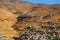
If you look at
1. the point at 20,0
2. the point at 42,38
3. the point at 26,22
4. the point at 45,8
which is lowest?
the point at 42,38

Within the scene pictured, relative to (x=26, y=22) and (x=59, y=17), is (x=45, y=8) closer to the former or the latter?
(x=59, y=17)

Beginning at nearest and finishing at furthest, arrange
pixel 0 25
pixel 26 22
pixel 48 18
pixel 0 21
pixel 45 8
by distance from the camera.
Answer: pixel 0 25 → pixel 0 21 → pixel 26 22 → pixel 48 18 → pixel 45 8

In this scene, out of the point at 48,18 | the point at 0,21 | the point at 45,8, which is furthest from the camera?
the point at 45,8

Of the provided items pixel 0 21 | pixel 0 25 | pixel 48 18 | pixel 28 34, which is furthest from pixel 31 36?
pixel 48 18

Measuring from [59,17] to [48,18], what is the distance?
17.8 feet

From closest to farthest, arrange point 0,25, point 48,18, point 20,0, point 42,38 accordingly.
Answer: point 42,38 < point 0,25 < point 48,18 < point 20,0

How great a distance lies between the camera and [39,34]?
65000 millimetres

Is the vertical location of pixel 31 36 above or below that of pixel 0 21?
below

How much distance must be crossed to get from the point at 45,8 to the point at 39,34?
83464 mm

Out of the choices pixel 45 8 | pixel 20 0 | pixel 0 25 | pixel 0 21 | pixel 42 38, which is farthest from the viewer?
pixel 20 0

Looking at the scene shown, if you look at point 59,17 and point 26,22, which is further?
point 59,17

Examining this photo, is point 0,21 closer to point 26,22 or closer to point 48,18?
point 26,22

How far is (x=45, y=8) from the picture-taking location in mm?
147500

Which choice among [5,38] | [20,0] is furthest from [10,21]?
[20,0]
